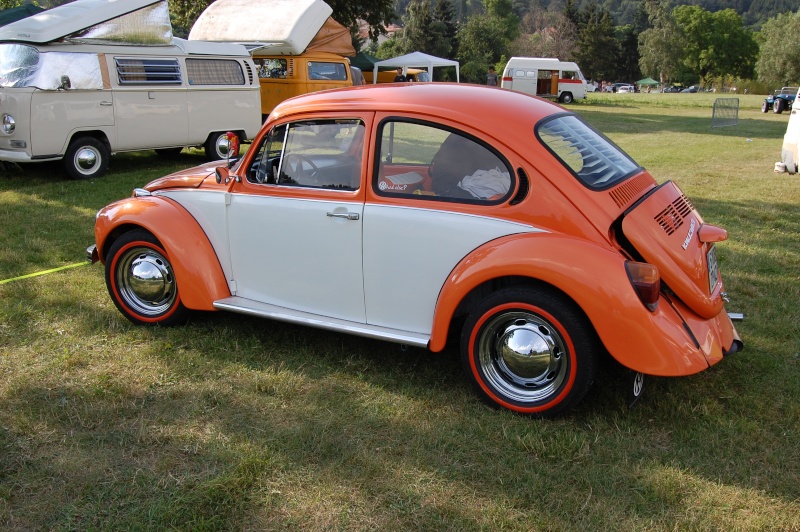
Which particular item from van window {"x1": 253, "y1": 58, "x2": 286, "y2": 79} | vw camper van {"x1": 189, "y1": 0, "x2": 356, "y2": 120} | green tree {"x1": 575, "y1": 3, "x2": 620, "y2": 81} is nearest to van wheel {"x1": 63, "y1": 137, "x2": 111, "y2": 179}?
vw camper van {"x1": 189, "y1": 0, "x2": 356, "y2": 120}

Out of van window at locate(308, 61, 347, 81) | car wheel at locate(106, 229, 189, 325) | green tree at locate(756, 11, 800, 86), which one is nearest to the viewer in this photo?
car wheel at locate(106, 229, 189, 325)

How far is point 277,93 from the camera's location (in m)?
16.2

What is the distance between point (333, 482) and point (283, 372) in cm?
115

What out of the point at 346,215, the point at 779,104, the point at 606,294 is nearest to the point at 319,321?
the point at 346,215

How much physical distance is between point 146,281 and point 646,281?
10.7 ft

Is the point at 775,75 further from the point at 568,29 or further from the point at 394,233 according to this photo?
the point at 394,233

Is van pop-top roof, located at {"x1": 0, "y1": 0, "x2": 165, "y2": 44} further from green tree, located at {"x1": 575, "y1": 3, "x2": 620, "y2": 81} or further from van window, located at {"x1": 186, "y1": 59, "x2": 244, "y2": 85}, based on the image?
green tree, located at {"x1": 575, "y1": 3, "x2": 620, "y2": 81}

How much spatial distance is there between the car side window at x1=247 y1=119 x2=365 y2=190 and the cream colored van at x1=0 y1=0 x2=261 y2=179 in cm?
613

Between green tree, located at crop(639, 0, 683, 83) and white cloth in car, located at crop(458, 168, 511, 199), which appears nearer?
white cloth in car, located at crop(458, 168, 511, 199)

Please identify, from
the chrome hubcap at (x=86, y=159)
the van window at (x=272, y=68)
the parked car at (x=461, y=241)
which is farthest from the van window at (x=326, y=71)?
the parked car at (x=461, y=241)

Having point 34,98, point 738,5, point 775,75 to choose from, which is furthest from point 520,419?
point 738,5

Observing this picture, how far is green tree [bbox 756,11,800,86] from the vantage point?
57.1m

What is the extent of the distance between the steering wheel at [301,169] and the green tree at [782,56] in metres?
64.7

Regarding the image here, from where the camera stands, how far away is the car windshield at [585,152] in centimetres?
360
